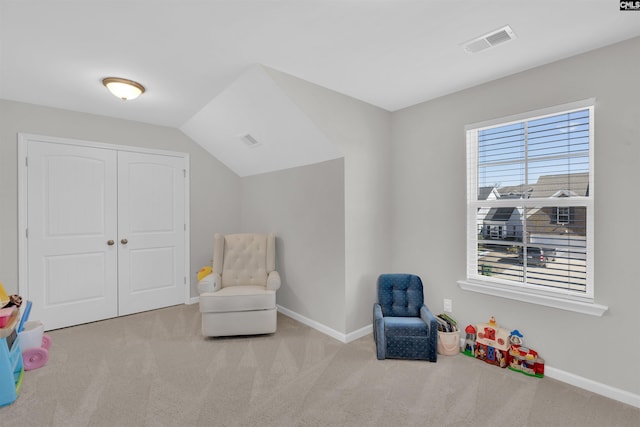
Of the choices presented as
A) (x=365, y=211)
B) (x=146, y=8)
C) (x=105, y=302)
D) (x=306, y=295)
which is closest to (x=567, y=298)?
(x=365, y=211)

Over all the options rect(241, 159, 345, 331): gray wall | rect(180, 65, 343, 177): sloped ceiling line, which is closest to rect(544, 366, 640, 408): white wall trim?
rect(241, 159, 345, 331): gray wall

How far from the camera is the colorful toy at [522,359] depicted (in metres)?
2.38

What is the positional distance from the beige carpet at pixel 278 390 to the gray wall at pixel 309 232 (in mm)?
533

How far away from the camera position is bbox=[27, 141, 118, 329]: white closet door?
3.26 metres

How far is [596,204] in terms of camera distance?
2.19 m

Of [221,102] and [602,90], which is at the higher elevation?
[221,102]

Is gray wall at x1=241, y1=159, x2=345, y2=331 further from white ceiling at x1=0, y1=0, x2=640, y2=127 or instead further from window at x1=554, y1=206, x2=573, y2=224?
window at x1=554, y1=206, x2=573, y2=224

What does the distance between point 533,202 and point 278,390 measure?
2.50 meters

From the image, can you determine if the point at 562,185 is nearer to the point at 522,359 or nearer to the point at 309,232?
the point at 522,359

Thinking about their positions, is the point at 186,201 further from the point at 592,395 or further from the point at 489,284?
the point at 592,395

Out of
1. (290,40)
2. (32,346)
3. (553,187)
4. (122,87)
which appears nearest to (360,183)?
(290,40)

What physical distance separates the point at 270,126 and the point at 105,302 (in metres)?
2.90

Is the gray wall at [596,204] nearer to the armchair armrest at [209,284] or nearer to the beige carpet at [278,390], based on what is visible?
the beige carpet at [278,390]

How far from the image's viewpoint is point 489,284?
2.74 m
